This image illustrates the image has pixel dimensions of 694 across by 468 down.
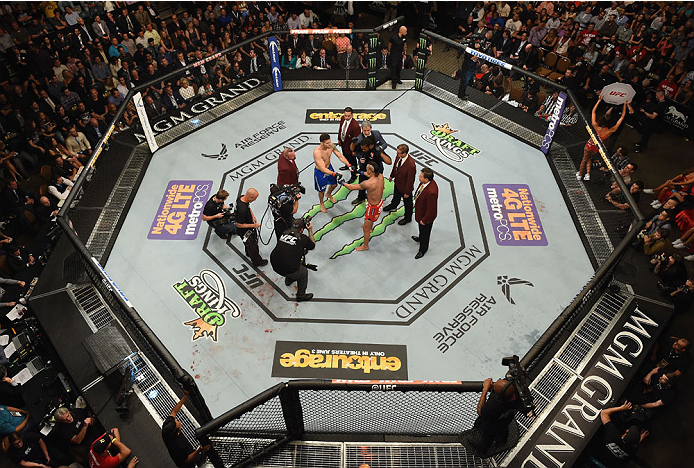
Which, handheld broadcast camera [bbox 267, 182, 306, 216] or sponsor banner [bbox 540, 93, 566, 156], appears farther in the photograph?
sponsor banner [bbox 540, 93, 566, 156]

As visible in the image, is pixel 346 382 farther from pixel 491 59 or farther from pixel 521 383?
pixel 491 59

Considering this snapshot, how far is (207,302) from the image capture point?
25.4 ft

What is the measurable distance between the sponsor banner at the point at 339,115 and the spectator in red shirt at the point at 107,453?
800 cm

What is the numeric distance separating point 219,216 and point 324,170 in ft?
6.50

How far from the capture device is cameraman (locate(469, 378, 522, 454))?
4594 millimetres

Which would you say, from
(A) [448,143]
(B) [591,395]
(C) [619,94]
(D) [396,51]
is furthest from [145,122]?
(C) [619,94]

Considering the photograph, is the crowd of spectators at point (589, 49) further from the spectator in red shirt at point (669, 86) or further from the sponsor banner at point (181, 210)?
the sponsor banner at point (181, 210)

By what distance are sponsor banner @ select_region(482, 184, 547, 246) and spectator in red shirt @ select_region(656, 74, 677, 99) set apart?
5.40m

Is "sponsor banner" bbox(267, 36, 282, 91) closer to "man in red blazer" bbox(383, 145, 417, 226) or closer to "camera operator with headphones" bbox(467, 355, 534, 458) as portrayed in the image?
"man in red blazer" bbox(383, 145, 417, 226)

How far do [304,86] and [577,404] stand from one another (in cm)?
968

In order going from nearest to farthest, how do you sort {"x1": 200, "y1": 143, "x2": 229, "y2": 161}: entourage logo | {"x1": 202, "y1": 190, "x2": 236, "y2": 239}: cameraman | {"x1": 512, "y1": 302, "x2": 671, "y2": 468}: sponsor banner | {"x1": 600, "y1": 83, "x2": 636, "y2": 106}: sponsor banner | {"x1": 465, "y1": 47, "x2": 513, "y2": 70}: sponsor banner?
{"x1": 512, "y1": 302, "x2": 671, "y2": 468}: sponsor banner, {"x1": 202, "y1": 190, "x2": 236, "y2": 239}: cameraman, {"x1": 600, "y1": 83, "x2": 636, "y2": 106}: sponsor banner, {"x1": 465, "y1": 47, "x2": 513, "y2": 70}: sponsor banner, {"x1": 200, "y1": 143, "x2": 229, "y2": 161}: entourage logo

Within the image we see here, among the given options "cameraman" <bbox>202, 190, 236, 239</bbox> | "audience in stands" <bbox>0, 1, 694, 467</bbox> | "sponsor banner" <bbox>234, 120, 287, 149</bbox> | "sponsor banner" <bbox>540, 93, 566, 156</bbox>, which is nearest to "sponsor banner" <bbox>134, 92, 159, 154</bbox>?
"audience in stands" <bbox>0, 1, 694, 467</bbox>

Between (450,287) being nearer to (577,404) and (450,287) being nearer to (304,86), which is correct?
(577,404)

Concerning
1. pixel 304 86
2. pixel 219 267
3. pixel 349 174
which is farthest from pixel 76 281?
pixel 304 86
